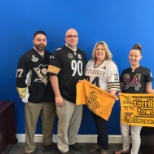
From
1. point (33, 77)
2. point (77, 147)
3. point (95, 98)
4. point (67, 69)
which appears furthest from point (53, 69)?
point (77, 147)

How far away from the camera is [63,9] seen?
251cm

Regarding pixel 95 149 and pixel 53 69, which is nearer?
pixel 53 69

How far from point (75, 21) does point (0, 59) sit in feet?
3.75

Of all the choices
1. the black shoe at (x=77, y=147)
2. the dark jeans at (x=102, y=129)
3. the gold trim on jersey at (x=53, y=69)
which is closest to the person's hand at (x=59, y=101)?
the gold trim on jersey at (x=53, y=69)

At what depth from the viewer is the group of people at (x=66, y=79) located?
2.21 meters

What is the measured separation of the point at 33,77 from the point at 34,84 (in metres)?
0.09

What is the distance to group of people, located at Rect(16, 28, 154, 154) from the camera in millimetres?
2215

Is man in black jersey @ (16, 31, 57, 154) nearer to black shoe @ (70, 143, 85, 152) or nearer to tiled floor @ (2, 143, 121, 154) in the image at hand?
tiled floor @ (2, 143, 121, 154)

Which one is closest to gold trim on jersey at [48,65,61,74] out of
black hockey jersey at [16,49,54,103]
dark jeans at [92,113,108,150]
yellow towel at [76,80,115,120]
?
black hockey jersey at [16,49,54,103]

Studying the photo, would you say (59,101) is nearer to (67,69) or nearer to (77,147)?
(67,69)

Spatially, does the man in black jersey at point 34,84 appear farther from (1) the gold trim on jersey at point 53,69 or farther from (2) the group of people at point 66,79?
(1) the gold trim on jersey at point 53,69

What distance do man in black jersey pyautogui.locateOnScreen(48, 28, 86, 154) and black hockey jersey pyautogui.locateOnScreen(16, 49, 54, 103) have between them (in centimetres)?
16

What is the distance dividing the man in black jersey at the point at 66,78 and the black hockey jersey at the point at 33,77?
16cm

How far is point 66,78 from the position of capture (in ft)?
7.36
